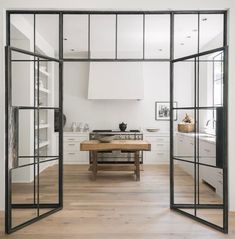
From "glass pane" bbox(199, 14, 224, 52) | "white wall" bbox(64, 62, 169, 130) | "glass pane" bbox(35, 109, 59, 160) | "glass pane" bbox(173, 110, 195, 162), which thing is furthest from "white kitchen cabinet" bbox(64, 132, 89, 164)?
"glass pane" bbox(199, 14, 224, 52)

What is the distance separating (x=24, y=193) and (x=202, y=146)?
3157 millimetres

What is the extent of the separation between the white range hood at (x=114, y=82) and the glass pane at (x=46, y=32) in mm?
1313

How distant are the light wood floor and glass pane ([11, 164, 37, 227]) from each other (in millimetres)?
51

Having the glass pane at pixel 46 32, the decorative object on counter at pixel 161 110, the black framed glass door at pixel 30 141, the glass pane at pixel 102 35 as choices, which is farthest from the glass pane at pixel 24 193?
the decorative object on counter at pixel 161 110

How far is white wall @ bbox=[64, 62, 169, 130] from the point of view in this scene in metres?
7.84

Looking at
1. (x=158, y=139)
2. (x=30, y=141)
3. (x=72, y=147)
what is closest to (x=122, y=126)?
(x=158, y=139)

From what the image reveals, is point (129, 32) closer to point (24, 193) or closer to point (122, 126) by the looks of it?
point (122, 126)

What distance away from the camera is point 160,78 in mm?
7926

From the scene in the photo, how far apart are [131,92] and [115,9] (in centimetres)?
383

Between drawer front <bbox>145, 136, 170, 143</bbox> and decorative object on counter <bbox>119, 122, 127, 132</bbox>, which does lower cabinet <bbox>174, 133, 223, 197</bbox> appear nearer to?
drawer front <bbox>145, 136, 170, 143</bbox>

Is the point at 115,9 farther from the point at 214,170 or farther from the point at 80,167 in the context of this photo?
the point at 80,167

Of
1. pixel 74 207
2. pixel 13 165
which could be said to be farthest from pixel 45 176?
pixel 13 165

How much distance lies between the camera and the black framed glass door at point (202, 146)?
3.04 metres

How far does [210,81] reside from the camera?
21.1 ft
